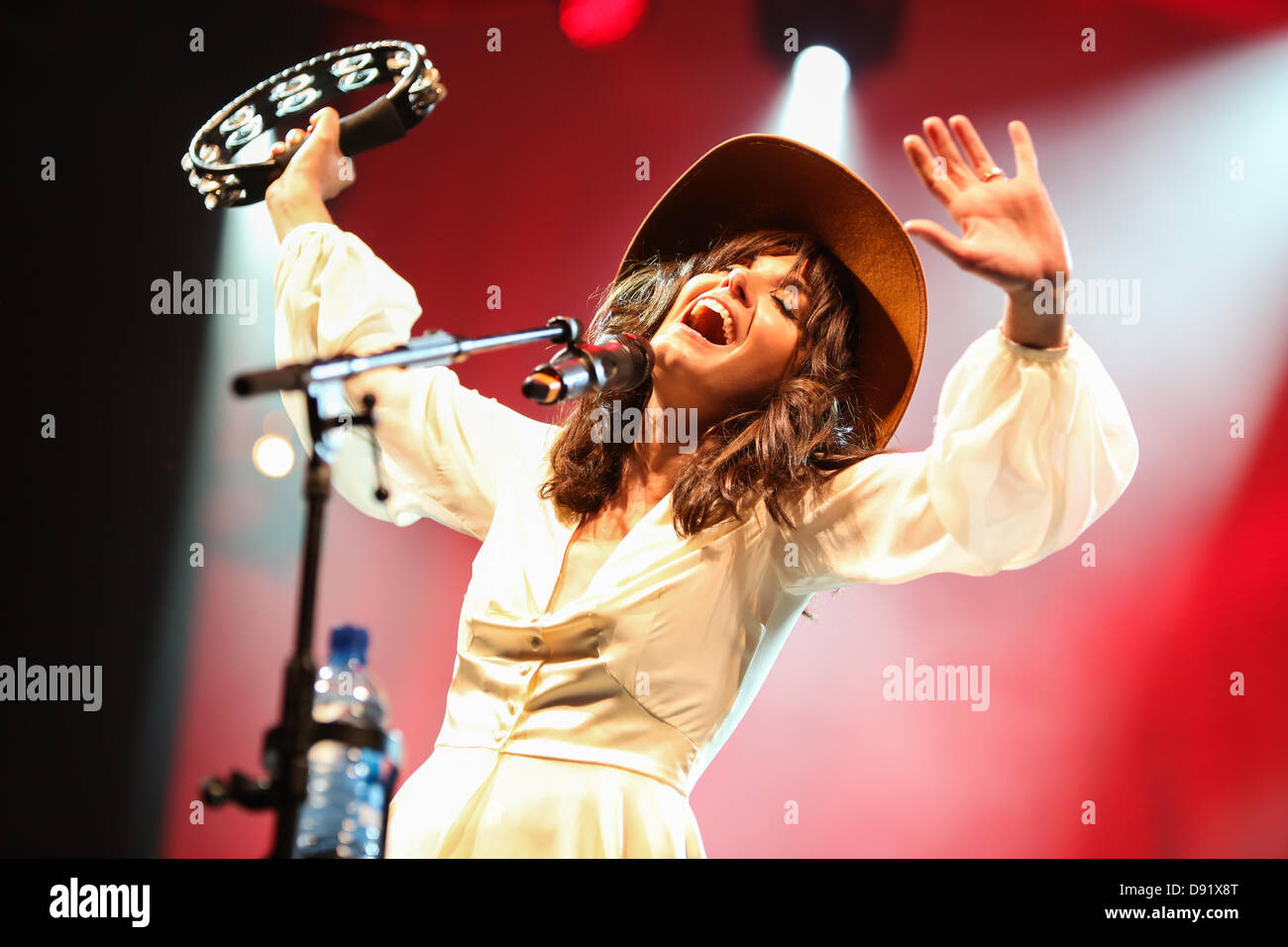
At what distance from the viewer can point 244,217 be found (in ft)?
11.5

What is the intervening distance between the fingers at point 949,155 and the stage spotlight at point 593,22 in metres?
2.28

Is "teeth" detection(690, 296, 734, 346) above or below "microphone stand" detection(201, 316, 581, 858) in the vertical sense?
above

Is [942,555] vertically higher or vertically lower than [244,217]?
lower

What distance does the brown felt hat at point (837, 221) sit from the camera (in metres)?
2.20

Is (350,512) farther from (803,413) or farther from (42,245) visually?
(803,413)

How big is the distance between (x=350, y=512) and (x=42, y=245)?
111 centimetres

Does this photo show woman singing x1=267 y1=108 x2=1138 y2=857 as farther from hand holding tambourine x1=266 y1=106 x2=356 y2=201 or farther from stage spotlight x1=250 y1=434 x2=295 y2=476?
stage spotlight x1=250 y1=434 x2=295 y2=476

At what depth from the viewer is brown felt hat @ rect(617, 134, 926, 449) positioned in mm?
2195
